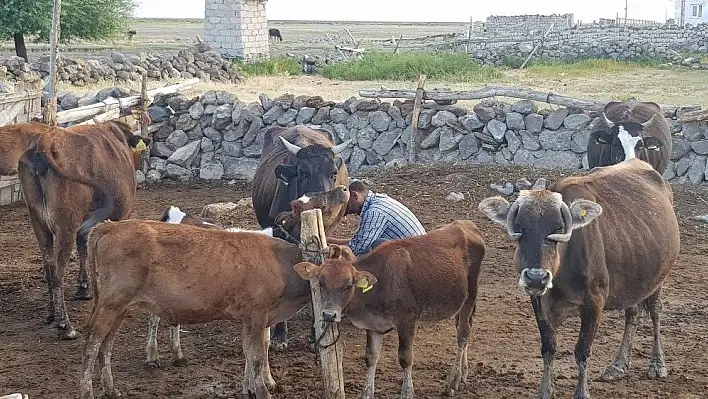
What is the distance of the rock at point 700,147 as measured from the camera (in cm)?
1464

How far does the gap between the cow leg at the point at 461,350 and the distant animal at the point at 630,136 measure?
5.30 metres

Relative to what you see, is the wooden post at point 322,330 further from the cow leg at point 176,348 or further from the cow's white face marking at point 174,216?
the cow's white face marking at point 174,216

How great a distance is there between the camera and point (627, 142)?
39.1 feet

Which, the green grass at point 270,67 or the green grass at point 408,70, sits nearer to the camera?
the green grass at point 408,70

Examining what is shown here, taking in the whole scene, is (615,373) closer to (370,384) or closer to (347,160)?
(370,384)

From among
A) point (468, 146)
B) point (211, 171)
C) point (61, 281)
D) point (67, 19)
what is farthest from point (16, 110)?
point (67, 19)

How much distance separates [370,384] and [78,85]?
63.1 feet

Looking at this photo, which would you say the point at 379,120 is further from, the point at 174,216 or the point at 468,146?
the point at 174,216

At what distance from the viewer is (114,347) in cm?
827

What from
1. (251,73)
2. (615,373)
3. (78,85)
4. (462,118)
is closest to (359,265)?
(615,373)

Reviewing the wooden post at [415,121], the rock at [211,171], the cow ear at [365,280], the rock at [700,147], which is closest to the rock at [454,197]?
the wooden post at [415,121]

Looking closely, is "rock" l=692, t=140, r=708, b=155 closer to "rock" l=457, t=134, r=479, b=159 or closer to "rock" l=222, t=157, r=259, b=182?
"rock" l=457, t=134, r=479, b=159

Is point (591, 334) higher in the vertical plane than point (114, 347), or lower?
higher

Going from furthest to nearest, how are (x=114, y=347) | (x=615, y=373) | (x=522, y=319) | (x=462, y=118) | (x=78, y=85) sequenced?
(x=78, y=85), (x=462, y=118), (x=522, y=319), (x=114, y=347), (x=615, y=373)
